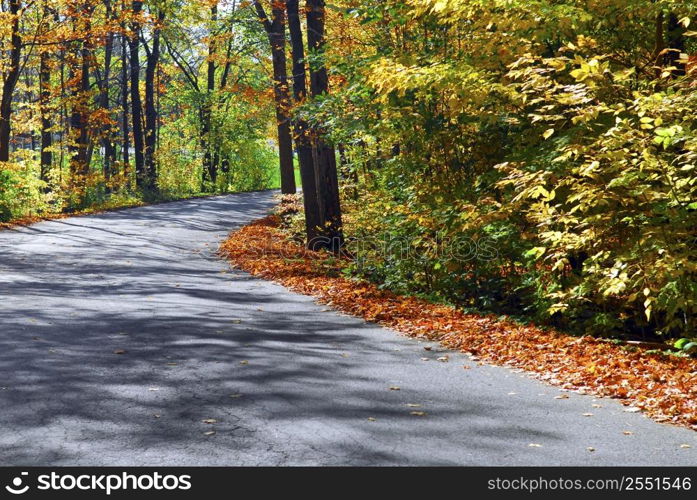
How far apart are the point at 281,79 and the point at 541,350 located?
17.4 metres

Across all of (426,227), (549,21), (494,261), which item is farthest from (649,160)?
(426,227)

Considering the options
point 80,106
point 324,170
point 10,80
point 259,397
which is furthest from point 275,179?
point 259,397

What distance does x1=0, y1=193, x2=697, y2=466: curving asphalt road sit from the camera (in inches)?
216

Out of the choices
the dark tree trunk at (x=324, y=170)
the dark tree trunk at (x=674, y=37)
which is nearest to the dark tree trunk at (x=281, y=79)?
the dark tree trunk at (x=324, y=170)

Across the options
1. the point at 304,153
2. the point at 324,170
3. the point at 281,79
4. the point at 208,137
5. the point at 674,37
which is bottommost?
the point at 324,170

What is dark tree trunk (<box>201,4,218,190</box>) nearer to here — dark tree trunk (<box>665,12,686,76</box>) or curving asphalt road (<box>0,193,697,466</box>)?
curving asphalt road (<box>0,193,697,466</box>)

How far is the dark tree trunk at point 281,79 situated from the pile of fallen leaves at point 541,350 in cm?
985

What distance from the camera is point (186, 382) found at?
7.44 metres

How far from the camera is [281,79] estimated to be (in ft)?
81.1

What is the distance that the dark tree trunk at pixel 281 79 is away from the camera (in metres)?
24.2

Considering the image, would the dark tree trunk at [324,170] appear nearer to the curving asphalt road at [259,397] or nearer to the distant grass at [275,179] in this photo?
the curving asphalt road at [259,397]

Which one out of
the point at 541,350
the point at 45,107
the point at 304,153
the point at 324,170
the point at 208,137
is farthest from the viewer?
the point at 208,137

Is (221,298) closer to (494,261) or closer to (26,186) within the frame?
(494,261)

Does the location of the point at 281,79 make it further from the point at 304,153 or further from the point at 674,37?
the point at 674,37
